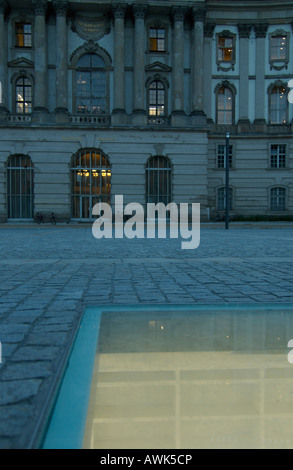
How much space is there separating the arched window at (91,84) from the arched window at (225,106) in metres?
10.9

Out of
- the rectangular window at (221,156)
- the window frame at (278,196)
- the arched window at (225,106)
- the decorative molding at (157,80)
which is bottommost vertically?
the window frame at (278,196)

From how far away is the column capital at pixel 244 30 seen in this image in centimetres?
3948

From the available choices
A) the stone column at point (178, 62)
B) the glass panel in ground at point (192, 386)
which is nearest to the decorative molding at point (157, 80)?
the stone column at point (178, 62)

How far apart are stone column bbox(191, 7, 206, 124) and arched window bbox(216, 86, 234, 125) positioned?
3.92 m

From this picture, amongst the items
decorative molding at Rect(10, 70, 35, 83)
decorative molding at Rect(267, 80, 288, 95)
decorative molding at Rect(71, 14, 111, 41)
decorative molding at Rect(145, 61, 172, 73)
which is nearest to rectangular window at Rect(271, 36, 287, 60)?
decorative molding at Rect(267, 80, 288, 95)

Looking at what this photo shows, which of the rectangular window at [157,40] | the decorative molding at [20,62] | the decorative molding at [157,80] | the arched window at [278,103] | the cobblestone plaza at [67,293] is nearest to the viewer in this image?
the cobblestone plaza at [67,293]

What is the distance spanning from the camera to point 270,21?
3941cm

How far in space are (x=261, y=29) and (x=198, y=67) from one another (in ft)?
26.2

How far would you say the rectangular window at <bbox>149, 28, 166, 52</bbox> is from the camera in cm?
3838

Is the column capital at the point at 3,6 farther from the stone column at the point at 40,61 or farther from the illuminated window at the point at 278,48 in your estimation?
the illuminated window at the point at 278,48

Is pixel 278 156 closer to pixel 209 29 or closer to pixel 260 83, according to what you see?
pixel 260 83

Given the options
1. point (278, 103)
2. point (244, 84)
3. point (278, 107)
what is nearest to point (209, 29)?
point (244, 84)

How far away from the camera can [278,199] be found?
1594 inches
